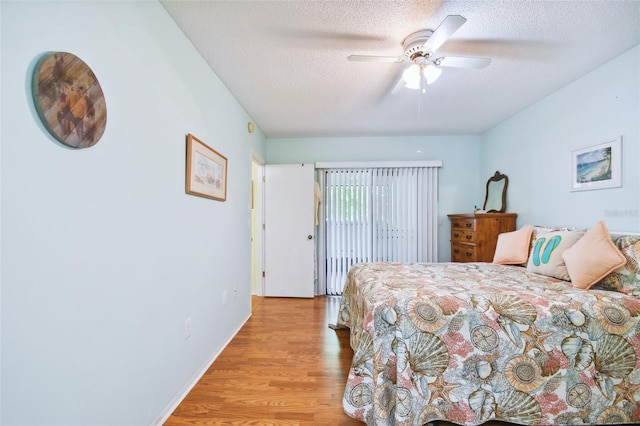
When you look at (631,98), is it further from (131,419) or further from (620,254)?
(131,419)

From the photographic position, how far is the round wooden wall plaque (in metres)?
0.83

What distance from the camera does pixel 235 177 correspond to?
2674 mm

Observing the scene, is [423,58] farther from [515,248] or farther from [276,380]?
[276,380]

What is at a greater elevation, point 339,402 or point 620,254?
point 620,254

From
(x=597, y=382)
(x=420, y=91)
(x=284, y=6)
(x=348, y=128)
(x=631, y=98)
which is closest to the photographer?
(x=597, y=382)

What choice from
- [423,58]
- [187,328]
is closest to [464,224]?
[423,58]

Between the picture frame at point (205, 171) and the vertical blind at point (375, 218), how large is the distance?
6.51 feet

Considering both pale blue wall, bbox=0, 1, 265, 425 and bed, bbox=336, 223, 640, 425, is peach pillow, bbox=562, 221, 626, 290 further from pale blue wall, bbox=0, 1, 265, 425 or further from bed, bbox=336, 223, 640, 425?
pale blue wall, bbox=0, 1, 265, 425

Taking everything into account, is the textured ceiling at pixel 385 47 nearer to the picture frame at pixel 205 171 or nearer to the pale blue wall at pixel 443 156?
the picture frame at pixel 205 171

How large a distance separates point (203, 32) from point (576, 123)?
3.17 metres

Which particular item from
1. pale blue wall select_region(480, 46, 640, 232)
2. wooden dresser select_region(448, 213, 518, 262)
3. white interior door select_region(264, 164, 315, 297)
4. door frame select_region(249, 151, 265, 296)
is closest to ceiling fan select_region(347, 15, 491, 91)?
pale blue wall select_region(480, 46, 640, 232)

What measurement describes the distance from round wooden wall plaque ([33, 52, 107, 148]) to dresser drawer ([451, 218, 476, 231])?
11.3 feet

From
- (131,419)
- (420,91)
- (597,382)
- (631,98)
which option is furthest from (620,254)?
(131,419)

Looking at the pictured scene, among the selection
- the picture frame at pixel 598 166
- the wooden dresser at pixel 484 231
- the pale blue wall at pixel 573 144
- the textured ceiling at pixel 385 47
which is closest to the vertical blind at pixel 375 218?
the wooden dresser at pixel 484 231
